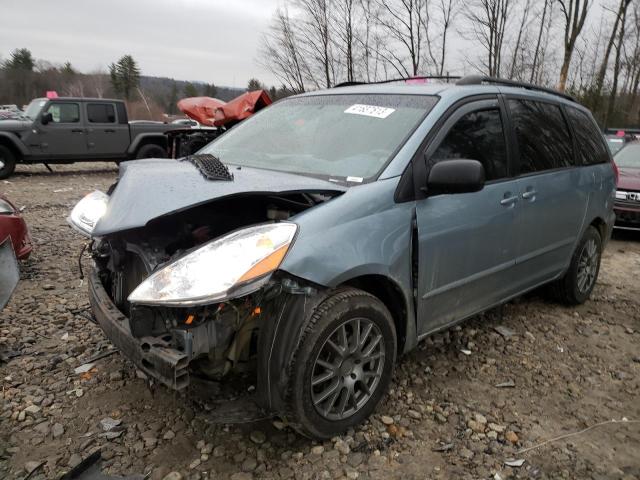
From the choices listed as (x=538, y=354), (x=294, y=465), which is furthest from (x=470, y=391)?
(x=294, y=465)

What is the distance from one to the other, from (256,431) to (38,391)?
1289 mm

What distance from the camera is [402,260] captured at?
238 cm

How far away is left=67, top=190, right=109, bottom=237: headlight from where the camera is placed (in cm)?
260

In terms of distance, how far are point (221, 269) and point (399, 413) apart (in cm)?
137

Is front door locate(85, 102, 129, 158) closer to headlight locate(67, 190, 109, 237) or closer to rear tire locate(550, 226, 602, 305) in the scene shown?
headlight locate(67, 190, 109, 237)

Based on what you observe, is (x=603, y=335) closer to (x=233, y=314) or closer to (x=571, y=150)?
(x=571, y=150)

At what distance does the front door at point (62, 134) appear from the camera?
1120cm

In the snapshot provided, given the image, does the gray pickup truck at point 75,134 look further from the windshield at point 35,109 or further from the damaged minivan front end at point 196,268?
the damaged minivan front end at point 196,268

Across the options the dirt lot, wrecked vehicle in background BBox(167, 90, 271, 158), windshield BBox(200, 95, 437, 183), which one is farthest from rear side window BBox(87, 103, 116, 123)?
windshield BBox(200, 95, 437, 183)

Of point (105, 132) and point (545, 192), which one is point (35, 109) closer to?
point (105, 132)

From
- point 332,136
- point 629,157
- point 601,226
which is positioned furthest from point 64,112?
point 629,157

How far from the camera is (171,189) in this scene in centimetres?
212

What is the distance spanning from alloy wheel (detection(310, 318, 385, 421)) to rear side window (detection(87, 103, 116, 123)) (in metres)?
11.7

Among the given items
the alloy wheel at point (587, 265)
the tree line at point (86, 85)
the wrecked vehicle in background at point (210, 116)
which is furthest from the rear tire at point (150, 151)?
the tree line at point (86, 85)
